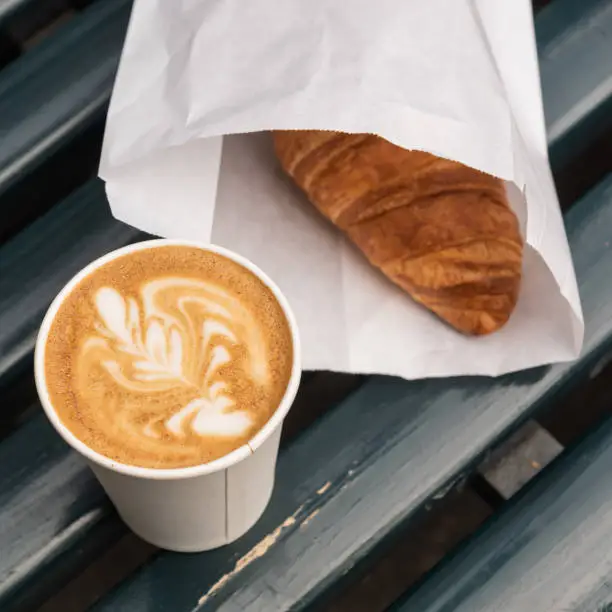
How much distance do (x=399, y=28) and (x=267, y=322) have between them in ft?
0.87

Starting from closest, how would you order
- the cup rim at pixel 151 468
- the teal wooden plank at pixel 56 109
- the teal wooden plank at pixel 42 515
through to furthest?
the cup rim at pixel 151 468 → the teal wooden plank at pixel 42 515 → the teal wooden plank at pixel 56 109

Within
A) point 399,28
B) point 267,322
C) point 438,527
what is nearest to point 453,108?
point 399,28

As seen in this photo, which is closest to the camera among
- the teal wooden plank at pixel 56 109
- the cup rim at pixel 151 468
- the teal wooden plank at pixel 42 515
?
the cup rim at pixel 151 468

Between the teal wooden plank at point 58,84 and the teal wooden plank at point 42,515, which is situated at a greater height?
the teal wooden plank at point 58,84

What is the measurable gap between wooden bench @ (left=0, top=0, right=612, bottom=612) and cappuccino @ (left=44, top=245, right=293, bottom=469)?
0.16m

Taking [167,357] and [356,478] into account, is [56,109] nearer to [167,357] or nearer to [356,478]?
[167,357]

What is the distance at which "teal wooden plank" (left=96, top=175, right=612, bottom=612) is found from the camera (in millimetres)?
618

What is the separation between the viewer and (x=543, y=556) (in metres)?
0.63

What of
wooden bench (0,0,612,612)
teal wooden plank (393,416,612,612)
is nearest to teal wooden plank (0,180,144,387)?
wooden bench (0,0,612,612)

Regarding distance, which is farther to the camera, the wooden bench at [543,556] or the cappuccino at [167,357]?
the wooden bench at [543,556]

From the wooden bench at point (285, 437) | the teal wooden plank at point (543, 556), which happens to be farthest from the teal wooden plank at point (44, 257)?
the teal wooden plank at point (543, 556)

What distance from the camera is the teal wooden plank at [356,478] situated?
2.03 ft

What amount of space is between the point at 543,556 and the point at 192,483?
0.31m

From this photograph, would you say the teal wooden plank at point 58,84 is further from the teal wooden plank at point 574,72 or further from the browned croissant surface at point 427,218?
the teal wooden plank at point 574,72
